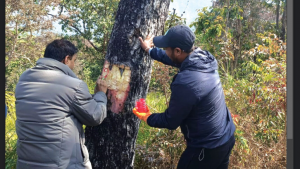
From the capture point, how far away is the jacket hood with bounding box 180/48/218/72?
6.36 feet

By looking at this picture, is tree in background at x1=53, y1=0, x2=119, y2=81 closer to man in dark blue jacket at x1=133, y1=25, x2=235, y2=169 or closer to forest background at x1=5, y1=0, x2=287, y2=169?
forest background at x1=5, y1=0, x2=287, y2=169

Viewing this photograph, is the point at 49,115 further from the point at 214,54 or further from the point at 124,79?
the point at 214,54

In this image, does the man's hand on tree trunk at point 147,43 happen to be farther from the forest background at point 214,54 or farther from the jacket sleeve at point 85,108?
the forest background at point 214,54

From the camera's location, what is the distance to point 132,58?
7.68 feet

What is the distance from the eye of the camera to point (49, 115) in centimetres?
176

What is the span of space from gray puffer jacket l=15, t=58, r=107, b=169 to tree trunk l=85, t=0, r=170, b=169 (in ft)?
1.67

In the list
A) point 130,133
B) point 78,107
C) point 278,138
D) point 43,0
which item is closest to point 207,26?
point 278,138

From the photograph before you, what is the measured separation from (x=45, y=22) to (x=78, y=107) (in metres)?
7.43

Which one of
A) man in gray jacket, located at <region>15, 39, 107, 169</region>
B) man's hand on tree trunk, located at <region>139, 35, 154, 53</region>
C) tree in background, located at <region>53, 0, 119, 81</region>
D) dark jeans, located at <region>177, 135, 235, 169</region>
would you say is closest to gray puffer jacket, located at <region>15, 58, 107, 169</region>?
man in gray jacket, located at <region>15, 39, 107, 169</region>

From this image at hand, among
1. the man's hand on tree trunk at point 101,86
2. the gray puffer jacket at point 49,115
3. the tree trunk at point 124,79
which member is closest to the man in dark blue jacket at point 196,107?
the tree trunk at point 124,79

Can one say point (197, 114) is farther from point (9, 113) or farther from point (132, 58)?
Result: point (9, 113)

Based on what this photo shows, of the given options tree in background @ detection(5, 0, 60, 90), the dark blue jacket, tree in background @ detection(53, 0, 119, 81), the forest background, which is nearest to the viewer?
the dark blue jacket

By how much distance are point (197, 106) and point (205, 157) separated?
42 centimetres

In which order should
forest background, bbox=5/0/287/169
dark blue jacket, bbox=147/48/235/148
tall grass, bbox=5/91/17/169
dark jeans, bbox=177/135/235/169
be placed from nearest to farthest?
1. dark blue jacket, bbox=147/48/235/148
2. dark jeans, bbox=177/135/235/169
3. tall grass, bbox=5/91/17/169
4. forest background, bbox=5/0/287/169
